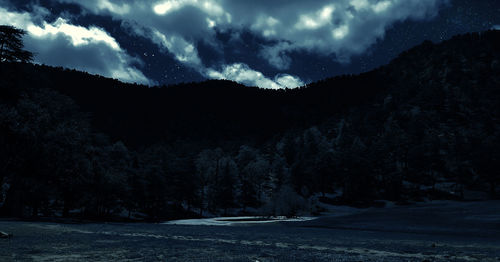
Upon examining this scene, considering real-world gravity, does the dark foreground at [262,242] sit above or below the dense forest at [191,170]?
below

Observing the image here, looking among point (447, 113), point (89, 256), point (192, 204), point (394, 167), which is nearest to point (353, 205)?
point (394, 167)

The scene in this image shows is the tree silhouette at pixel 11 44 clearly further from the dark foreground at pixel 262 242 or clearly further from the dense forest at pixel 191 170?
the dark foreground at pixel 262 242

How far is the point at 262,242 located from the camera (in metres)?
16.2

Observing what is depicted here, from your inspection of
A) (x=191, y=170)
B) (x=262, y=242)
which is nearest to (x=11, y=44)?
(x=262, y=242)

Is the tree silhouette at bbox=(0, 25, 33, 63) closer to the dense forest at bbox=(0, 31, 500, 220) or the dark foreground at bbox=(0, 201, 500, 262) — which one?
the dense forest at bbox=(0, 31, 500, 220)

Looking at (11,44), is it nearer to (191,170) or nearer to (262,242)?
(262,242)

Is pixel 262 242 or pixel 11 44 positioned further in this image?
pixel 11 44

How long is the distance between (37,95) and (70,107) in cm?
489

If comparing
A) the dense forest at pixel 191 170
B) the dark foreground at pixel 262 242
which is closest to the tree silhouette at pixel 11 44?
the dense forest at pixel 191 170

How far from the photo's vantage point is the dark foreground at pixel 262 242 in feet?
34.2

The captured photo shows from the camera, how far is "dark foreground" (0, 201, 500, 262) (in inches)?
410

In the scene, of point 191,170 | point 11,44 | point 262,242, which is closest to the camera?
point 262,242

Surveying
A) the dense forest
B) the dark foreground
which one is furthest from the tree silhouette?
the dark foreground

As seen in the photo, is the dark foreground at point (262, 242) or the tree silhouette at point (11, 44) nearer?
the dark foreground at point (262, 242)
